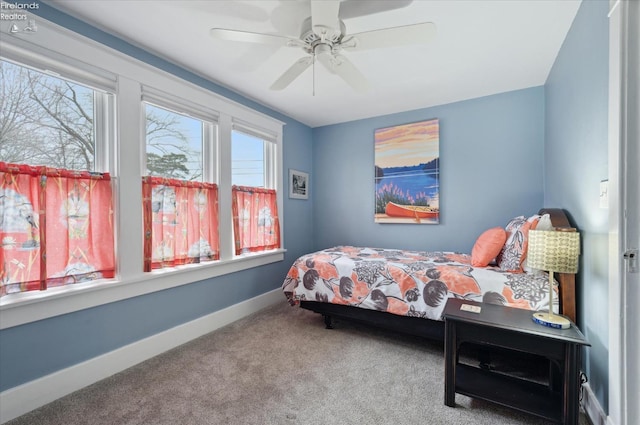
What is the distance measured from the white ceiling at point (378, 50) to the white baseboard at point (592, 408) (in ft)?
7.89

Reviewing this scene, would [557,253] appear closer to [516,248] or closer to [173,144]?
[516,248]

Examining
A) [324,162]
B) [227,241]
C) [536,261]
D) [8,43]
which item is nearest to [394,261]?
[536,261]

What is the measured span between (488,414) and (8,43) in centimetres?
352

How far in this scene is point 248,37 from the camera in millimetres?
1676

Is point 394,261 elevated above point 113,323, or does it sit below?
above

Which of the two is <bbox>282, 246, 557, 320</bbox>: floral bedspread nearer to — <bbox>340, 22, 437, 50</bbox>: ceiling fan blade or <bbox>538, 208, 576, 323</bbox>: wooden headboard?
<bbox>538, 208, 576, 323</bbox>: wooden headboard

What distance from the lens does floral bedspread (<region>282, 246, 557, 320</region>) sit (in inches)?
80.0

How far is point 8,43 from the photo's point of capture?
1.61 metres

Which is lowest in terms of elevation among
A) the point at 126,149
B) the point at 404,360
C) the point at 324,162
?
the point at 404,360

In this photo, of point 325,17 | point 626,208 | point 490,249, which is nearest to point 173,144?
point 325,17

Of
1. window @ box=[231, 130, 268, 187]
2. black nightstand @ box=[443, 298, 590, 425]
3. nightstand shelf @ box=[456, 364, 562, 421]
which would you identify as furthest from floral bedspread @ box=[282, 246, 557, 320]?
window @ box=[231, 130, 268, 187]

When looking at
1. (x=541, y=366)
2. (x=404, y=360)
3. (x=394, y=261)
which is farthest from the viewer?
(x=394, y=261)

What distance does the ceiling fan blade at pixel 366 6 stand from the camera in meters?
1.73

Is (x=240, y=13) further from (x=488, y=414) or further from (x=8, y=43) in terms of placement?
(x=488, y=414)
